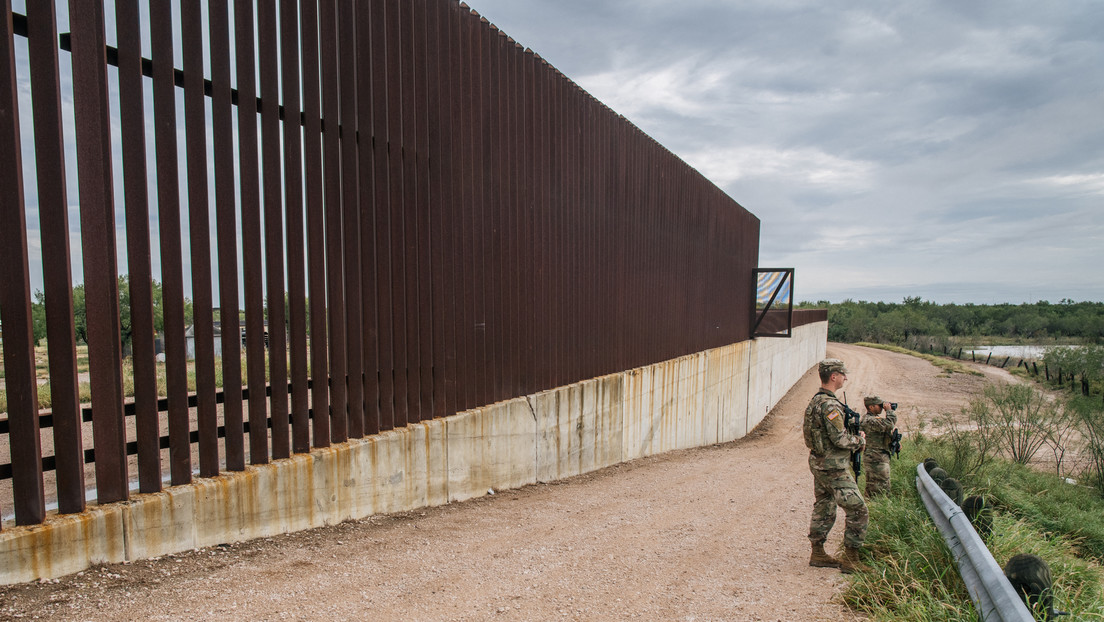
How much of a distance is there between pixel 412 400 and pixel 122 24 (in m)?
3.55

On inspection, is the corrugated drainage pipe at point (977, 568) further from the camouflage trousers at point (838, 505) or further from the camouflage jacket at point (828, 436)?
the camouflage jacket at point (828, 436)

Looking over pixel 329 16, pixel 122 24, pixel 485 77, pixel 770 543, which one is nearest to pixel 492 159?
pixel 485 77

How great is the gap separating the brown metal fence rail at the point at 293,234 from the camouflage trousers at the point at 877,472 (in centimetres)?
396

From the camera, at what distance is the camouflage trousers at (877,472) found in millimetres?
6191

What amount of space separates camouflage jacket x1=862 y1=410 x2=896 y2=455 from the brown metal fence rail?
3.87 metres

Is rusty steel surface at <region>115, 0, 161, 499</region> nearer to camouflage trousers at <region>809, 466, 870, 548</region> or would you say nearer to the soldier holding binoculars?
camouflage trousers at <region>809, 466, 870, 548</region>

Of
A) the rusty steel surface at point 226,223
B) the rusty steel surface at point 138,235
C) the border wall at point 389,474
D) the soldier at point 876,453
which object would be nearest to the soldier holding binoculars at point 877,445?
the soldier at point 876,453

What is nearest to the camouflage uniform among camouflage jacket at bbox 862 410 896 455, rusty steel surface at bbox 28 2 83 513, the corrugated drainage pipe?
the corrugated drainage pipe

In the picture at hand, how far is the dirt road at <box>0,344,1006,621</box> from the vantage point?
10.4 feet

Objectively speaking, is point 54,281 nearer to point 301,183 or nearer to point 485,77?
point 301,183

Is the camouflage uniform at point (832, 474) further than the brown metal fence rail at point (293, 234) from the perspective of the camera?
Yes

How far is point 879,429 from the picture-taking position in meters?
5.71

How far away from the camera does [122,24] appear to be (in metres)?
→ 3.40

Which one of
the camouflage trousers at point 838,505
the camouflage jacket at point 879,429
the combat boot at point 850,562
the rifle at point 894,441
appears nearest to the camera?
the combat boot at point 850,562
